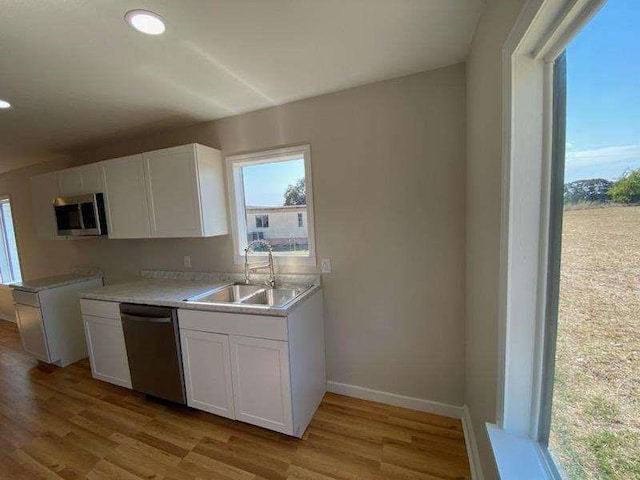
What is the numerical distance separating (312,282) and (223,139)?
1.58m

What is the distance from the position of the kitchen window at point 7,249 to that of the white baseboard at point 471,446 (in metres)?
6.43

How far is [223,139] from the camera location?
242 cm

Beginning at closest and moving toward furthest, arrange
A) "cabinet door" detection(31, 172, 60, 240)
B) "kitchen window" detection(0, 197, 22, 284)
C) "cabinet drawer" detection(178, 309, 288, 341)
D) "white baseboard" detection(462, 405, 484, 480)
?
"white baseboard" detection(462, 405, 484, 480), "cabinet drawer" detection(178, 309, 288, 341), "cabinet door" detection(31, 172, 60, 240), "kitchen window" detection(0, 197, 22, 284)

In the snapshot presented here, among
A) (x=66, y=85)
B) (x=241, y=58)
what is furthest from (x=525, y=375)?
(x=66, y=85)

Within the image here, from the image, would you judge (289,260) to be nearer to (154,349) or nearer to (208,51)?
(154,349)

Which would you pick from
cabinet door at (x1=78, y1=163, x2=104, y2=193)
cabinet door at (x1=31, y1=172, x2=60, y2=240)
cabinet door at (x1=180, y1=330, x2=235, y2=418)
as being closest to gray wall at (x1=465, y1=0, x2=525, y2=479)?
cabinet door at (x1=180, y1=330, x2=235, y2=418)

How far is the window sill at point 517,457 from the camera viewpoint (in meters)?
0.86

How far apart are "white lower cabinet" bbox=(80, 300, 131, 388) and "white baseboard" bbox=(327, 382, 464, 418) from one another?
183cm

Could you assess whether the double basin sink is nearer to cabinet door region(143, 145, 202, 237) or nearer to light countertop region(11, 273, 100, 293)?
cabinet door region(143, 145, 202, 237)

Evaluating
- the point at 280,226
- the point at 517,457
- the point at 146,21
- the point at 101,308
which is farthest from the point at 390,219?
the point at 101,308

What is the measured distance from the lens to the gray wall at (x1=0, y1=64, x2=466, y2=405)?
69.4 inches

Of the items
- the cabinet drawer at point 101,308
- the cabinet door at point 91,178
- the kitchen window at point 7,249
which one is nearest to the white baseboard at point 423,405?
the cabinet drawer at point 101,308

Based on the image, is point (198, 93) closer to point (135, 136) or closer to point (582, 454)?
point (135, 136)

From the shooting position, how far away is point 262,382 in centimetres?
174
